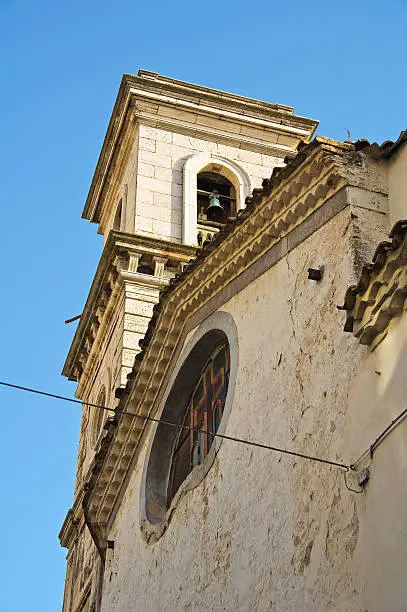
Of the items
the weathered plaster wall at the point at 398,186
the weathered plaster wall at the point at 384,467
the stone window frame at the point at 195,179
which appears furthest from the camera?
the stone window frame at the point at 195,179

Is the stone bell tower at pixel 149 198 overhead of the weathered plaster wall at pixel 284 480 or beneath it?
overhead

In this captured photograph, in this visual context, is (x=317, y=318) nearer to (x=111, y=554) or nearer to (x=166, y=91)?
(x=111, y=554)

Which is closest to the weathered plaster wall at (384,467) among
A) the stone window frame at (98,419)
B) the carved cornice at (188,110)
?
the stone window frame at (98,419)

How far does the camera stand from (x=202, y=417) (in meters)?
10.6

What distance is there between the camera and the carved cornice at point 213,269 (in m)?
8.62

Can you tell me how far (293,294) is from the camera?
8648 millimetres

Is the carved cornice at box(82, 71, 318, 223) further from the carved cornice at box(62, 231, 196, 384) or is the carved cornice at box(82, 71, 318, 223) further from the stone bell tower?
the carved cornice at box(62, 231, 196, 384)

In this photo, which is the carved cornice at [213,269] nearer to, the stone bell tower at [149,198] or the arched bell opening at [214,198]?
the stone bell tower at [149,198]

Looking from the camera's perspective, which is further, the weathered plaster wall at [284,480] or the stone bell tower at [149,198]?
the stone bell tower at [149,198]

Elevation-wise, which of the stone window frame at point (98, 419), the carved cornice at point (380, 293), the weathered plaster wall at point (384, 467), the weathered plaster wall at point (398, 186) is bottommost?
the weathered plaster wall at point (384, 467)

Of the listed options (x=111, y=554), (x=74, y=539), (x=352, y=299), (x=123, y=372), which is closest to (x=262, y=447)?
(x=352, y=299)

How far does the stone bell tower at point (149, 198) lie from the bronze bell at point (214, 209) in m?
0.02

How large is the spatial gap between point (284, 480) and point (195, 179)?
12110 mm

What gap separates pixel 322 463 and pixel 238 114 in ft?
45.6
